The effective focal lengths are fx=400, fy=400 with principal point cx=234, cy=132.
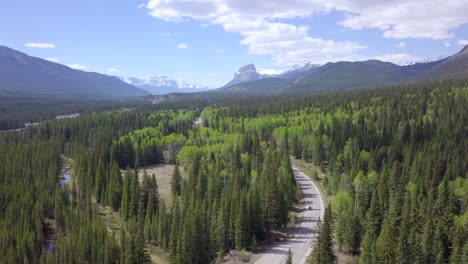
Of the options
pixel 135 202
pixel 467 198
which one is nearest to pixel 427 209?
pixel 467 198

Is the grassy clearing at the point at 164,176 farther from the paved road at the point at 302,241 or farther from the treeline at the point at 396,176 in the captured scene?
the treeline at the point at 396,176

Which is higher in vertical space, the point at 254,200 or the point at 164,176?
the point at 254,200

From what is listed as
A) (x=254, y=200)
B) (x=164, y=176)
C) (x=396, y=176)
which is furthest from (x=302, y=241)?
(x=164, y=176)

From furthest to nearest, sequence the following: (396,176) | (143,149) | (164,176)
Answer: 1. (143,149)
2. (164,176)
3. (396,176)

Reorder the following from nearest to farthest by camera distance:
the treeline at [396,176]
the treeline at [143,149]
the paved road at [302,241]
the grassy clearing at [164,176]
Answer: the treeline at [396,176], the paved road at [302,241], the grassy clearing at [164,176], the treeline at [143,149]

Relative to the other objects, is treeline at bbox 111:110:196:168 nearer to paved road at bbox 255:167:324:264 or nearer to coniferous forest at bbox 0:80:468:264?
coniferous forest at bbox 0:80:468:264

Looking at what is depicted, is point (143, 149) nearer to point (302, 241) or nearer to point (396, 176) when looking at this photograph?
point (302, 241)

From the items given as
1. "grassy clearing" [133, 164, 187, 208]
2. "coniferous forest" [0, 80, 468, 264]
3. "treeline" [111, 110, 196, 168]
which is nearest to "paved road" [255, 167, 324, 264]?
"coniferous forest" [0, 80, 468, 264]

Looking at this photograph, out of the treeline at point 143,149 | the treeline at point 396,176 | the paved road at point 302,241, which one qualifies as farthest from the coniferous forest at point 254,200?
the paved road at point 302,241
